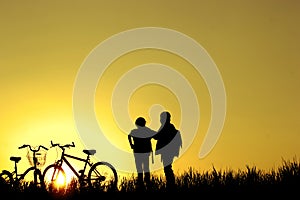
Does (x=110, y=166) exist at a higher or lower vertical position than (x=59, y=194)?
higher

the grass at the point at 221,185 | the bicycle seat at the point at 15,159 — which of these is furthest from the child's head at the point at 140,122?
the bicycle seat at the point at 15,159

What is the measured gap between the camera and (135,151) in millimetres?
18406

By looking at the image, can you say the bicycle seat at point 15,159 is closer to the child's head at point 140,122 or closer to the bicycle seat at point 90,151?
the bicycle seat at point 90,151

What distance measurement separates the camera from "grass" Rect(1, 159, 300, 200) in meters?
15.2

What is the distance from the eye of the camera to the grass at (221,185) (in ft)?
50.0

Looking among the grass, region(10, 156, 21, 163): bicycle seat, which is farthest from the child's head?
region(10, 156, 21, 163): bicycle seat

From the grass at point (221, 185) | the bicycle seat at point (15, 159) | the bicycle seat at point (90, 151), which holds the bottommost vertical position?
the grass at point (221, 185)

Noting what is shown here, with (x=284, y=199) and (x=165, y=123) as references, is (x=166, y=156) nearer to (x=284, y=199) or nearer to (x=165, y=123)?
(x=165, y=123)

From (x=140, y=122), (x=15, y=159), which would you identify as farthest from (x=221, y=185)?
(x=15, y=159)

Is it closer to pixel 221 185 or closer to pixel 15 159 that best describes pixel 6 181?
pixel 15 159

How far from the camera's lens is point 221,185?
1602 cm

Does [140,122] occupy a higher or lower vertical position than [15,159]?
lower

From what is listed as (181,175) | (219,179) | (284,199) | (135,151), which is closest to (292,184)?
(284,199)

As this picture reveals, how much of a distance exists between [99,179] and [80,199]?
3678mm
